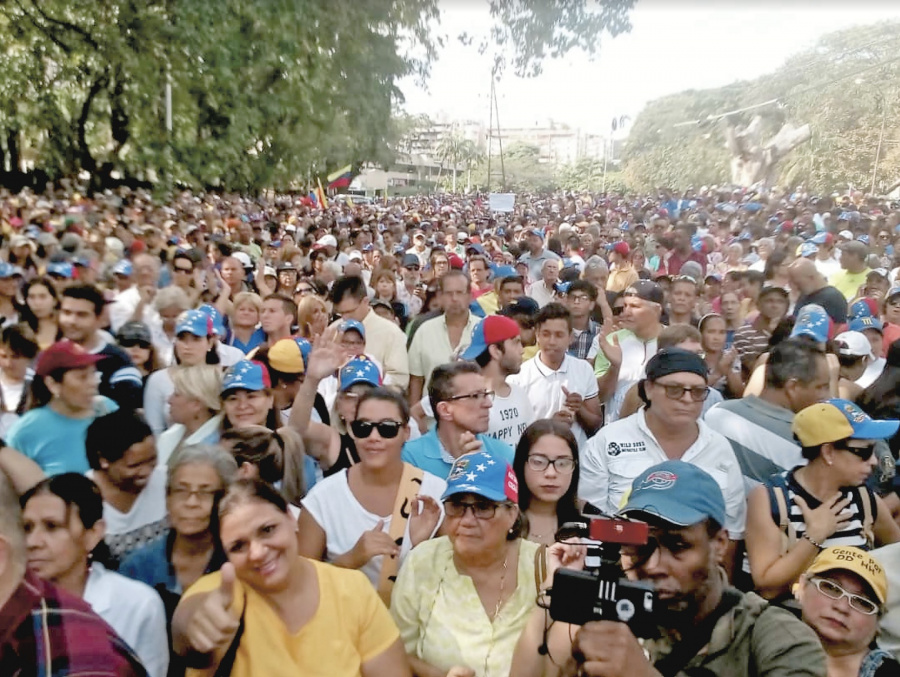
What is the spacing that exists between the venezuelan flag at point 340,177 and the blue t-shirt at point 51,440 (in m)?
24.7

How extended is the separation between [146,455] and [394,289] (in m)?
5.00

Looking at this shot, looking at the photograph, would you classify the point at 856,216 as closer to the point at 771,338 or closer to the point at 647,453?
the point at 771,338

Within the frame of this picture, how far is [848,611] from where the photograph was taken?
2.08 m

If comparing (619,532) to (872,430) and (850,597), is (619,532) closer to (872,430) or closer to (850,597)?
(850,597)

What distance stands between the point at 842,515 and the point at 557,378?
6.49 ft

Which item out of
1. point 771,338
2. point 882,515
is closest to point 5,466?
point 882,515

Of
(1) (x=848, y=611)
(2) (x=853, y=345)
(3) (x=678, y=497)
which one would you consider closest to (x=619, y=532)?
(3) (x=678, y=497)

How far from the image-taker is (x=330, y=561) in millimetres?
2768

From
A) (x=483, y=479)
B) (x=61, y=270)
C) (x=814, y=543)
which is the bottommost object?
(x=814, y=543)

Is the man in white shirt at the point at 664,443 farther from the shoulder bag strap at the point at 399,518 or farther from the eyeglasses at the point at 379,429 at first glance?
the eyeglasses at the point at 379,429

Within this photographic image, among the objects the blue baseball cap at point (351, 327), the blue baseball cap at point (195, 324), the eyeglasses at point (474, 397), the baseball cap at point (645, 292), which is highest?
the baseball cap at point (645, 292)

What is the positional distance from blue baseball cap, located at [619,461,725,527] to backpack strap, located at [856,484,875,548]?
1179 millimetres

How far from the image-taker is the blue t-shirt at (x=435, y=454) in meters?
3.30

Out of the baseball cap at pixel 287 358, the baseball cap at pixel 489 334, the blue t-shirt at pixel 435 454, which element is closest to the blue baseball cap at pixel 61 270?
the baseball cap at pixel 287 358
